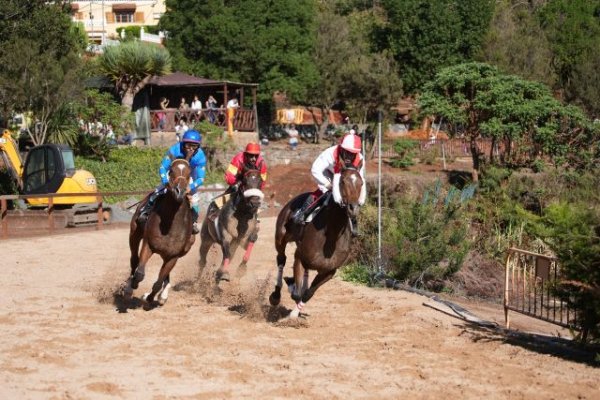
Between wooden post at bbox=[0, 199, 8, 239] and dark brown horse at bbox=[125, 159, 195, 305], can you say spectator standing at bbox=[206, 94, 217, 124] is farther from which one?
dark brown horse at bbox=[125, 159, 195, 305]

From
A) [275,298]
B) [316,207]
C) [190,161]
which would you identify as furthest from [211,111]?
[316,207]

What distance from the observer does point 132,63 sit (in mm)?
42156

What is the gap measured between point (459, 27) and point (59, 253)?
45325 millimetres

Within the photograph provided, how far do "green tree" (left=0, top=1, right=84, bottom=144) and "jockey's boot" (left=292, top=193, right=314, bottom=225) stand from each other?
2345 cm

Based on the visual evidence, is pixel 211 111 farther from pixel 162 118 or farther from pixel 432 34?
pixel 432 34

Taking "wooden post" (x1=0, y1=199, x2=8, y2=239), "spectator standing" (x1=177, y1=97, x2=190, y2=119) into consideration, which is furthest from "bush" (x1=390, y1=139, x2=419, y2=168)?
"wooden post" (x1=0, y1=199, x2=8, y2=239)

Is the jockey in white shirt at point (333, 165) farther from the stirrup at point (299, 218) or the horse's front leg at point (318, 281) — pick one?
the horse's front leg at point (318, 281)

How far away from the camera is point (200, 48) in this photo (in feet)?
177

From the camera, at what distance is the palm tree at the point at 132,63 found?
4172 cm

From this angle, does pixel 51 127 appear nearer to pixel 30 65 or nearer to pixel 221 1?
pixel 30 65

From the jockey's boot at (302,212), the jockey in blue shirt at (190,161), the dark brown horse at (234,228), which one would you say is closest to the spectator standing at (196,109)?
the dark brown horse at (234,228)

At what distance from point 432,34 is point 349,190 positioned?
167ft

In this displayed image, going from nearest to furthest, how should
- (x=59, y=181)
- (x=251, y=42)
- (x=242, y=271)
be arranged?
(x=242, y=271) → (x=59, y=181) → (x=251, y=42)

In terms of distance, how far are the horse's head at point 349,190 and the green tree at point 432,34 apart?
49623 mm
